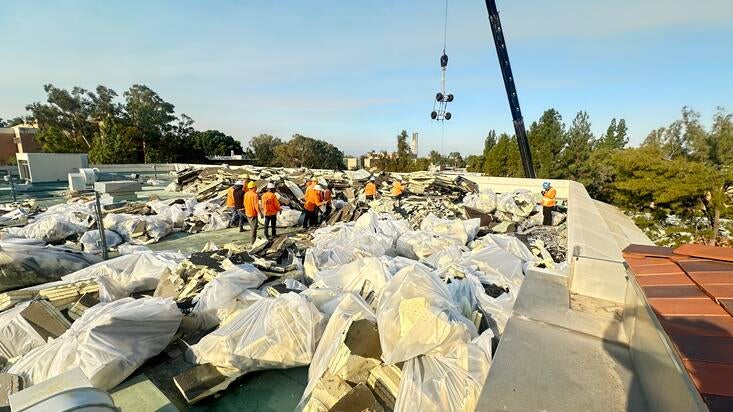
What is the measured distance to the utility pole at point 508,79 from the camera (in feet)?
53.9

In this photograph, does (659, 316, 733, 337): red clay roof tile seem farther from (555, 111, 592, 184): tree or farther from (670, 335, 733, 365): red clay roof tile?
(555, 111, 592, 184): tree

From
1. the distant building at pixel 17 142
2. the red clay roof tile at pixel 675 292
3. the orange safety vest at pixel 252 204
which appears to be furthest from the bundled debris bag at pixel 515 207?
the distant building at pixel 17 142

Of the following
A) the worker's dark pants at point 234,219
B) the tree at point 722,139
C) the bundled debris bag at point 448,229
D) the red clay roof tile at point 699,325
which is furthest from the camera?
the tree at point 722,139

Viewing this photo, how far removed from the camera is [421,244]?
206 inches

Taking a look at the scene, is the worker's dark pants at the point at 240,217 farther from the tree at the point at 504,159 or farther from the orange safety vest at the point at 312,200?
the tree at the point at 504,159

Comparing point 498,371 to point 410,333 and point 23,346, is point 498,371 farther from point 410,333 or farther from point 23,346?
point 23,346

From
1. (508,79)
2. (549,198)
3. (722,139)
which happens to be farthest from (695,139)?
(549,198)

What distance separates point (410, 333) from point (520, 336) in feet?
2.33

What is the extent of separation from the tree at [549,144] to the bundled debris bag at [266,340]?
33535 millimetres

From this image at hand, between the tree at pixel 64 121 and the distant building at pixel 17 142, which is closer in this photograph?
the tree at pixel 64 121

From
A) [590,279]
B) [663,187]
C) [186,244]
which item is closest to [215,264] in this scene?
[186,244]

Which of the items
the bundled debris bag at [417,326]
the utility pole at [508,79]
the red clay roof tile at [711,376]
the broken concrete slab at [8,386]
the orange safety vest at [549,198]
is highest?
the utility pole at [508,79]

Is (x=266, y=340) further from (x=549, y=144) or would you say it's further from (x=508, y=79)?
(x=549, y=144)

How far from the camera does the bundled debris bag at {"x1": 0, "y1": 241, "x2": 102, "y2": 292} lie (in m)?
3.97
